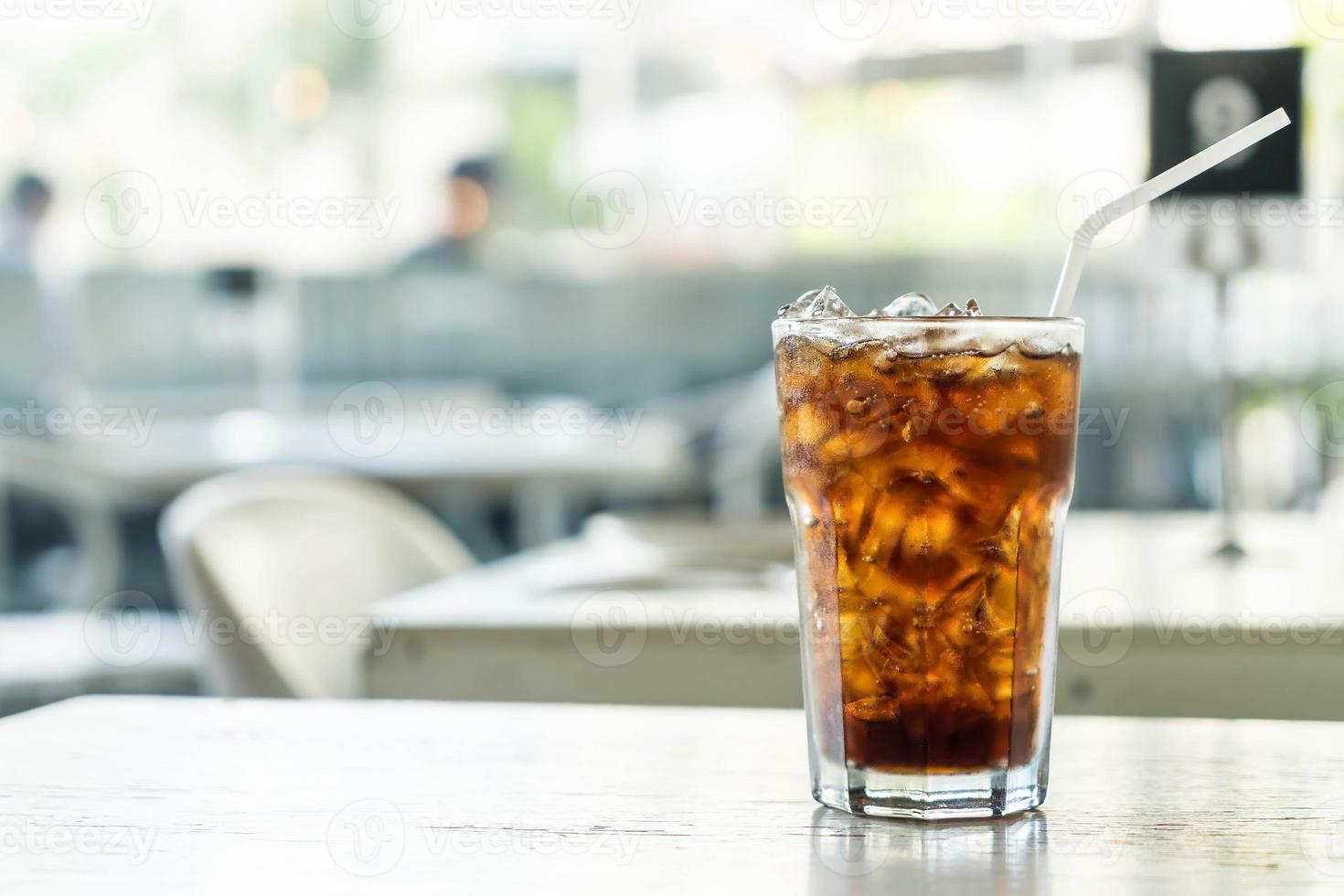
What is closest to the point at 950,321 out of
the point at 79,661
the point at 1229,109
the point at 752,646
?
the point at 752,646

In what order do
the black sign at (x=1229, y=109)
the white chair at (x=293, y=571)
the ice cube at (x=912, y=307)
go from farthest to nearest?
the black sign at (x=1229, y=109), the white chair at (x=293, y=571), the ice cube at (x=912, y=307)

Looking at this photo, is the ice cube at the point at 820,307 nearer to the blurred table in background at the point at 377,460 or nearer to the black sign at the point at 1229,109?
the black sign at the point at 1229,109

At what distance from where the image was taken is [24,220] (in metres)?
5.53

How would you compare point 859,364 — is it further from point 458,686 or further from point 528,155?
point 528,155

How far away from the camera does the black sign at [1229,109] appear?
1445 millimetres

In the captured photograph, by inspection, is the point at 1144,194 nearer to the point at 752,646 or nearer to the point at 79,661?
the point at 752,646

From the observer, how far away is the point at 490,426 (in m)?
4.59

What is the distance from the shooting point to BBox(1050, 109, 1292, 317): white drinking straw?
580 mm

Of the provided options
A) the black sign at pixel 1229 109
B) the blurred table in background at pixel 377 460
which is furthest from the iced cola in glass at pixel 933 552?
the blurred table in background at pixel 377 460

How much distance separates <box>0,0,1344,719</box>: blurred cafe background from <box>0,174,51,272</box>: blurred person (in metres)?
0.02

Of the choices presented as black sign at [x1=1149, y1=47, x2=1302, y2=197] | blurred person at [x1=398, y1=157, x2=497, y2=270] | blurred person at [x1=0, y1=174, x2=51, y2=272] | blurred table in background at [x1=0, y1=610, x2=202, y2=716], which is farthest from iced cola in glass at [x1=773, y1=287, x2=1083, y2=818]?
blurred person at [x1=0, y1=174, x2=51, y2=272]

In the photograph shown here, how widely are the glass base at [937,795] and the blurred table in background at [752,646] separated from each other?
1.63ft

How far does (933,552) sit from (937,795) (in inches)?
4.0

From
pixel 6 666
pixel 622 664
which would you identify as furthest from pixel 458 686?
pixel 6 666
